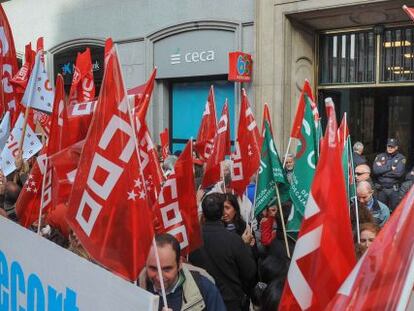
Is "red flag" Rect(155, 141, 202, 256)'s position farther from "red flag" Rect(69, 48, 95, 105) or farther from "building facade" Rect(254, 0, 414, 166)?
"building facade" Rect(254, 0, 414, 166)

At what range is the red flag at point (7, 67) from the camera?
22.3 feet

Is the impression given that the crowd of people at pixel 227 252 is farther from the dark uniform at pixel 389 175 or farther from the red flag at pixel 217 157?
the dark uniform at pixel 389 175

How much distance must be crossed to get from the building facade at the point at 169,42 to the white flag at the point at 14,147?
5659mm

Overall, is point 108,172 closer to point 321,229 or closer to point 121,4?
point 321,229

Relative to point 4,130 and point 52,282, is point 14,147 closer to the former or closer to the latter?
point 4,130

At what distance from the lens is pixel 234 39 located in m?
11.4

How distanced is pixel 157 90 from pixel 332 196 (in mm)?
10949

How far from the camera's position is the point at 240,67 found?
1068 centimetres

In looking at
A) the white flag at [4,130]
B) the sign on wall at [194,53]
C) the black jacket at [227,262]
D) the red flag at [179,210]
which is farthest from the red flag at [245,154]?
the sign on wall at [194,53]

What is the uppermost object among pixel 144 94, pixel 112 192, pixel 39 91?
pixel 39 91

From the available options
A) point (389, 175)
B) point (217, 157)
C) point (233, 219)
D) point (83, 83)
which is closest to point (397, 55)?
point (389, 175)

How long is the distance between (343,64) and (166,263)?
8854mm

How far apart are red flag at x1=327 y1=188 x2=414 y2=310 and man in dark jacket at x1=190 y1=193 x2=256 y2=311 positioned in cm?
240

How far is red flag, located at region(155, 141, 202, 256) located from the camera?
3967 mm
